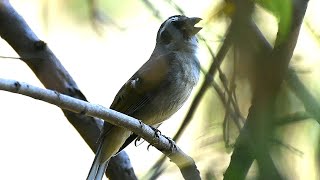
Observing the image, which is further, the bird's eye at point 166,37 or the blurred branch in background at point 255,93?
the bird's eye at point 166,37

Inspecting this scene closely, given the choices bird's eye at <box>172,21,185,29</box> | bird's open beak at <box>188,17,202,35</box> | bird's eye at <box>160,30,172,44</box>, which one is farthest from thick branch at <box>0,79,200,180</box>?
bird's eye at <box>160,30,172,44</box>

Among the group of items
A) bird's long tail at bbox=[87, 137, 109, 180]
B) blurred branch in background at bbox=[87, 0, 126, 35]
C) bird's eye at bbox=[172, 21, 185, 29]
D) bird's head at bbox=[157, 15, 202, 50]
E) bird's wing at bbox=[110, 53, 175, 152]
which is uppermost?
blurred branch in background at bbox=[87, 0, 126, 35]

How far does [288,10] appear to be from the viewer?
434mm

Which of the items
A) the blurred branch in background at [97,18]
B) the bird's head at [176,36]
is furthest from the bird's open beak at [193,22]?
the blurred branch in background at [97,18]

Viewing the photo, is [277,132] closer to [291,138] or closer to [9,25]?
[291,138]

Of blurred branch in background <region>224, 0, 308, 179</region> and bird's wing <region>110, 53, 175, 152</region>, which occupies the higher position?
blurred branch in background <region>224, 0, 308, 179</region>

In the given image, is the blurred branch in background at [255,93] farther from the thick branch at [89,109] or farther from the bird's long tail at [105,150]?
the bird's long tail at [105,150]

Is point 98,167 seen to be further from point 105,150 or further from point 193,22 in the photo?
point 193,22

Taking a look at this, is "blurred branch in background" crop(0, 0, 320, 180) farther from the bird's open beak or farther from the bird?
the bird

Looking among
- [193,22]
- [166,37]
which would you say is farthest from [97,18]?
[166,37]

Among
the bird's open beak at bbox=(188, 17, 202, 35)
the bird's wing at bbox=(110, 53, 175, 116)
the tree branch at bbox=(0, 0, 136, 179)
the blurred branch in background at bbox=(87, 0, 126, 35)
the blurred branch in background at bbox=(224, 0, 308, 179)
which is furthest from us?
the tree branch at bbox=(0, 0, 136, 179)

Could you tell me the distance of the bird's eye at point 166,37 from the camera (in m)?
1.72

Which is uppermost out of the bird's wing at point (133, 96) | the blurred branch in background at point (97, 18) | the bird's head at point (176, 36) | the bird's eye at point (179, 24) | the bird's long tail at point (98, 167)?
the blurred branch in background at point (97, 18)

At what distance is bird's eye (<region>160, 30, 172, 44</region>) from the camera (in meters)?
1.72
